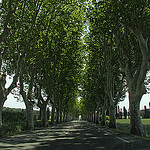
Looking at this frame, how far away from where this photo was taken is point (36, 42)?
64.5 feet

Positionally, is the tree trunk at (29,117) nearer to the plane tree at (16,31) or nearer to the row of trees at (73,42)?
the row of trees at (73,42)

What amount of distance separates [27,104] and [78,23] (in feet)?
32.8

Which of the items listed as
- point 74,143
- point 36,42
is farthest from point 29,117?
point 74,143

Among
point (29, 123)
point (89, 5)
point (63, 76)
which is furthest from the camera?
point (63, 76)

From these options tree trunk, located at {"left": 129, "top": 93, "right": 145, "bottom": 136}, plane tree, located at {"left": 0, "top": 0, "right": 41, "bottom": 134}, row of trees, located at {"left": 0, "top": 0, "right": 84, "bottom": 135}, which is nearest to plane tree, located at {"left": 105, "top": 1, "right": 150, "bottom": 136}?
tree trunk, located at {"left": 129, "top": 93, "right": 145, "bottom": 136}

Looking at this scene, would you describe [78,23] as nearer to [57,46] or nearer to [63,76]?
[57,46]

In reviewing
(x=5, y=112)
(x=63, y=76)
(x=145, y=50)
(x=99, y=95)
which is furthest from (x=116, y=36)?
(x=5, y=112)

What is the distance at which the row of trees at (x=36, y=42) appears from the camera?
14.9m

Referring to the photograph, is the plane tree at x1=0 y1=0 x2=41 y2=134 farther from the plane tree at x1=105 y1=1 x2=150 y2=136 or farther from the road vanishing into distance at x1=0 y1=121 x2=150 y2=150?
the plane tree at x1=105 y1=1 x2=150 y2=136

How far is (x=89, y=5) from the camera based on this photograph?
16.0 m

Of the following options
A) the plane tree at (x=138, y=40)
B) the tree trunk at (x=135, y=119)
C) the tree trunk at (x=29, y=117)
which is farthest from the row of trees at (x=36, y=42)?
the tree trunk at (x=135, y=119)

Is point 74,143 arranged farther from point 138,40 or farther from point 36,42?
point 36,42

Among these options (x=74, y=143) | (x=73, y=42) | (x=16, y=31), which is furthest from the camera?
(x=73, y=42)

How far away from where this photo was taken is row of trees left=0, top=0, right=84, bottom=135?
14.9m
